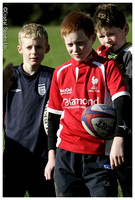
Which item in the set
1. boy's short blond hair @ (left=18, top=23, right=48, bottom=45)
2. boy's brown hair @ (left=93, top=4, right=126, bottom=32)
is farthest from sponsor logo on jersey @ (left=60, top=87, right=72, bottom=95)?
boy's short blond hair @ (left=18, top=23, right=48, bottom=45)

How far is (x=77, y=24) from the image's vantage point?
12.8 feet

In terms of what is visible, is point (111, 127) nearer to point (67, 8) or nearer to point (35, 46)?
point (35, 46)

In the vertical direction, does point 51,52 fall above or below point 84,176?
above

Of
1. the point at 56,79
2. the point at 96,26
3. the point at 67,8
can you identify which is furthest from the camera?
the point at 67,8

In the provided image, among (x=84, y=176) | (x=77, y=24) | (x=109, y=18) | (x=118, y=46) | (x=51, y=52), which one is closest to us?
(x=84, y=176)

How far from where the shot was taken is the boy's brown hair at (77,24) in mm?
3895

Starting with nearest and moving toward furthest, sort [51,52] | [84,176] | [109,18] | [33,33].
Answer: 1. [84,176]
2. [109,18]
3. [33,33]
4. [51,52]

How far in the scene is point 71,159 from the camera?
3.81 metres

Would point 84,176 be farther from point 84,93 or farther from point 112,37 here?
point 112,37

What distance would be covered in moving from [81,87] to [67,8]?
3546cm

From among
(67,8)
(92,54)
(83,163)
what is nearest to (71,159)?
(83,163)

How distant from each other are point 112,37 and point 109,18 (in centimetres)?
26

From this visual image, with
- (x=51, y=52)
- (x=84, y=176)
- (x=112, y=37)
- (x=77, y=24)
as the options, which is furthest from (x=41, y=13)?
(x=84, y=176)

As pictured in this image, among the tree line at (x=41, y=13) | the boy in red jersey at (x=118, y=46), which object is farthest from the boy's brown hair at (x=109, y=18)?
the tree line at (x=41, y=13)
